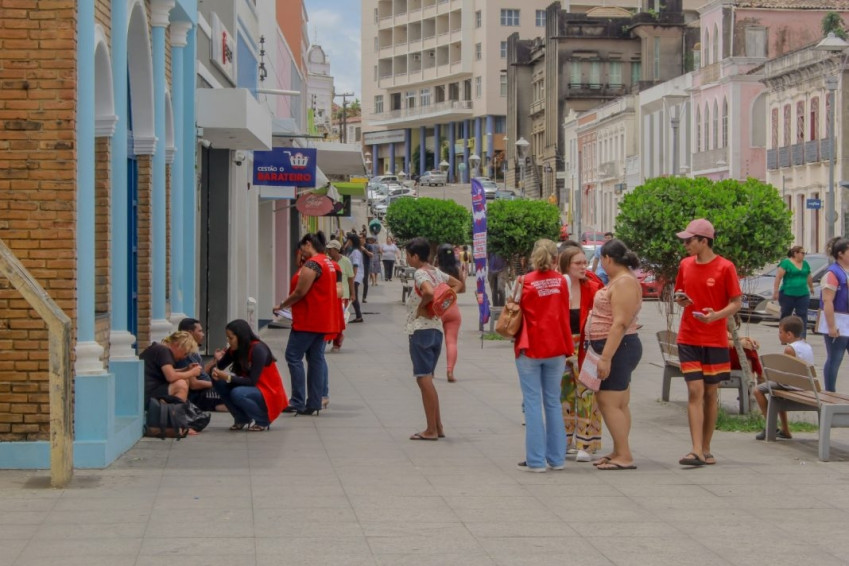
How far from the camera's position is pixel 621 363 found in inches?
403

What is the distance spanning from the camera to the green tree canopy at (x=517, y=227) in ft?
89.5

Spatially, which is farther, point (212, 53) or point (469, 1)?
point (469, 1)

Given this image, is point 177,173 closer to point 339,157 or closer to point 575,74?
point 339,157

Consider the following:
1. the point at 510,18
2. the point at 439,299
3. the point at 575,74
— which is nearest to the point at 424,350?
the point at 439,299

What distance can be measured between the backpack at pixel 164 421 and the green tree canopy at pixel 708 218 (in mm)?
5441

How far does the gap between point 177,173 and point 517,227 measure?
1307cm

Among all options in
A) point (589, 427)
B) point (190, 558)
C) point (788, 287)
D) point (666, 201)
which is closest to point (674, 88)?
point (788, 287)

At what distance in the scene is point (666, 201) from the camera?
15.2m

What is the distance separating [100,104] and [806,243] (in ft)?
133

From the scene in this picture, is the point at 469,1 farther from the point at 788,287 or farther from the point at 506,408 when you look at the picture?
the point at 506,408

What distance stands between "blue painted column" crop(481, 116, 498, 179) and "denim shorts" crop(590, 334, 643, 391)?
340 feet

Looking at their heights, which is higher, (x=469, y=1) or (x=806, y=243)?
(x=469, y=1)

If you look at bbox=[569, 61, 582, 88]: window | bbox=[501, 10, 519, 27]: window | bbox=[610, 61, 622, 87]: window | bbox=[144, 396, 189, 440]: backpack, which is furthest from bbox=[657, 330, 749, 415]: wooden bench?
bbox=[501, 10, 519, 27]: window

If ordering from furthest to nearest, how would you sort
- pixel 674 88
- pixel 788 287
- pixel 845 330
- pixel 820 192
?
pixel 674 88 < pixel 820 192 < pixel 788 287 < pixel 845 330
